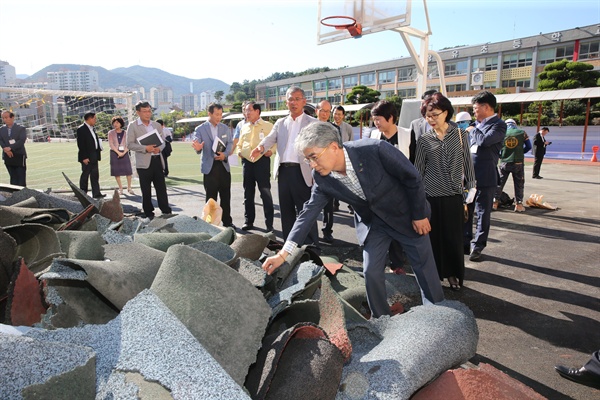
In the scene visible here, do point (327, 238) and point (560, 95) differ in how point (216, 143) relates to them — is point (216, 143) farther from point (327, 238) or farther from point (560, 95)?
point (560, 95)

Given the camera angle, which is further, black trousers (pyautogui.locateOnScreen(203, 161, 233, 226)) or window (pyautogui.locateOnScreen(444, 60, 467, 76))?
window (pyautogui.locateOnScreen(444, 60, 467, 76))

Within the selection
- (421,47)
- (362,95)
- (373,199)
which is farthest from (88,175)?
(362,95)

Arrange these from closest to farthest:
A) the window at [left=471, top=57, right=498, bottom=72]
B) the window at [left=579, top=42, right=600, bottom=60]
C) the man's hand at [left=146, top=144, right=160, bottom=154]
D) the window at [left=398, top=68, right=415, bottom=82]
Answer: the man's hand at [left=146, top=144, right=160, bottom=154], the window at [left=579, top=42, right=600, bottom=60], the window at [left=471, top=57, right=498, bottom=72], the window at [left=398, top=68, right=415, bottom=82]

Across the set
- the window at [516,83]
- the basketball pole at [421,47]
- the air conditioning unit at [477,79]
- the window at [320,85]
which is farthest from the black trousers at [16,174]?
the window at [320,85]

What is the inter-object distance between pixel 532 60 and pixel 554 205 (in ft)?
157

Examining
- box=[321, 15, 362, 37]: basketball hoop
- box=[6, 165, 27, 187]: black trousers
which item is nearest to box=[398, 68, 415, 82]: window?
box=[321, 15, 362, 37]: basketball hoop

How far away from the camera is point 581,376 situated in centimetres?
259

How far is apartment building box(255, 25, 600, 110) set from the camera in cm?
4503

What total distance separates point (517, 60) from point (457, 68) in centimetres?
752

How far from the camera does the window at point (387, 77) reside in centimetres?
6342

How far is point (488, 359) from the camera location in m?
2.91

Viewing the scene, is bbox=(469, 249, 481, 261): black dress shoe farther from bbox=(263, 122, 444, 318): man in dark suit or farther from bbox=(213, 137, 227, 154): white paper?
bbox=(213, 137, 227, 154): white paper

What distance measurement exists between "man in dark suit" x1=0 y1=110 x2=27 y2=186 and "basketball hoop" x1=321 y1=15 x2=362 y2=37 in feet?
21.6

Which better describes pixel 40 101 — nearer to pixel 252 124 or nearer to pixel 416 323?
pixel 252 124
